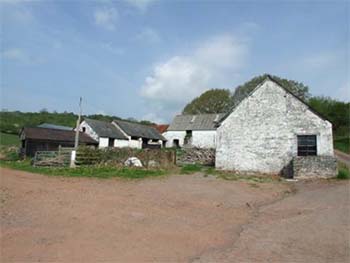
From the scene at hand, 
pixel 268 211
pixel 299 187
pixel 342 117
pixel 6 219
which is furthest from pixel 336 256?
pixel 342 117

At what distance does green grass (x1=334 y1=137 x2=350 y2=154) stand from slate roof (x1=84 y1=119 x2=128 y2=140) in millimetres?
29341

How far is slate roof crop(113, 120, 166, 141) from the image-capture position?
4390 cm

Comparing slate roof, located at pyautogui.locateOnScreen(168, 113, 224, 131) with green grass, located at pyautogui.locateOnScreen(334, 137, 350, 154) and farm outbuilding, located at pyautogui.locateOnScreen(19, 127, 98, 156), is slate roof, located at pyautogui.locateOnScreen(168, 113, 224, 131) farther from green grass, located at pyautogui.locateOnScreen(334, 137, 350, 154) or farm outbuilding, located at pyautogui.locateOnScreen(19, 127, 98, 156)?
farm outbuilding, located at pyautogui.locateOnScreen(19, 127, 98, 156)

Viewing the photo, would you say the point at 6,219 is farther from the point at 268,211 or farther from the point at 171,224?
the point at 268,211

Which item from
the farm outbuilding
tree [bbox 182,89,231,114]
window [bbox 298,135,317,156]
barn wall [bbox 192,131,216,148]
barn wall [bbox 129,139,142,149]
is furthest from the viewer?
tree [bbox 182,89,231,114]

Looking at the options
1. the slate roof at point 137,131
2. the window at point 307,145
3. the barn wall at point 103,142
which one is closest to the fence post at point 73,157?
the barn wall at point 103,142

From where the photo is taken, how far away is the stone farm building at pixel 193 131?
43.9 metres

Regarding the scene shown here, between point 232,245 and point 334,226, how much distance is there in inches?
123

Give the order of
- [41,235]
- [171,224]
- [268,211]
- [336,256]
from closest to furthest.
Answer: [336,256], [41,235], [171,224], [268,211]

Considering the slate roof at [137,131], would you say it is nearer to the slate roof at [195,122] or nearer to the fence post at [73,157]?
the slate roof at [195,122]

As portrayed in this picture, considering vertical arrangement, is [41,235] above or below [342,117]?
below

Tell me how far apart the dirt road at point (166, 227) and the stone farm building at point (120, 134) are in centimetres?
2883

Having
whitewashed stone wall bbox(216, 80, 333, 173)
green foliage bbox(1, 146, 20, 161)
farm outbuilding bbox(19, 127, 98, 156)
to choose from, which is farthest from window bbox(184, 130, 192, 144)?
whitewashed stone wall bbox(216, 80, 333, 173)

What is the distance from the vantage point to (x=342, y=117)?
1790 inches
